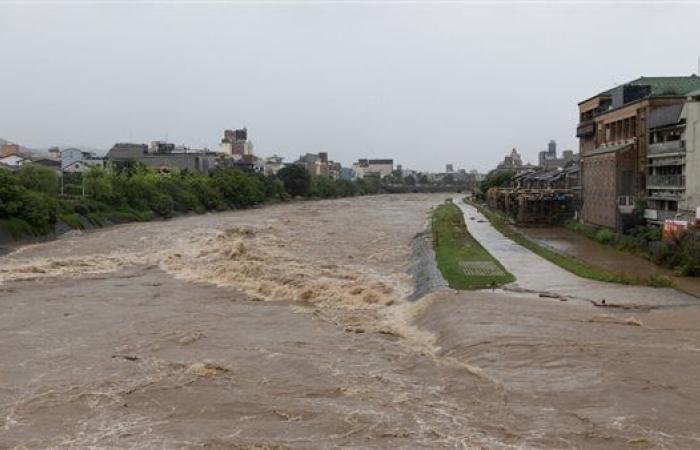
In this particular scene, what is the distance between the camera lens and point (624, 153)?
3831cm

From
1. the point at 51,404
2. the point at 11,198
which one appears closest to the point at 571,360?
the point at 51,404

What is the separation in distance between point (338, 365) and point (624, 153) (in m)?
29.8

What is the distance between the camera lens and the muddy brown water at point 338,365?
403 inches

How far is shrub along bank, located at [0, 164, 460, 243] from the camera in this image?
136 ft

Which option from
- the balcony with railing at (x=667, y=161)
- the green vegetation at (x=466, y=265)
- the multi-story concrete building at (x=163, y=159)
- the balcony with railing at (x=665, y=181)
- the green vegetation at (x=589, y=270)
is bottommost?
the green vegetation at (x=589, y=270)

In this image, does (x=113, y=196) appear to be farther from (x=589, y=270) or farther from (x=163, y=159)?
(x=163, y=159)

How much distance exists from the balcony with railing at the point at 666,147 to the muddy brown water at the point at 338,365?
12.5 metres

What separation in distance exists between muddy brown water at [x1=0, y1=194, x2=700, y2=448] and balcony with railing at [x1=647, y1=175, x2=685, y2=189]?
11682 millimetres

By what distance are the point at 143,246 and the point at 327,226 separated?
17.8 m

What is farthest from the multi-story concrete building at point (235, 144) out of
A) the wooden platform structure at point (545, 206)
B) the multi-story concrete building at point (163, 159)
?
the wooden platform structure at point (545, 206)

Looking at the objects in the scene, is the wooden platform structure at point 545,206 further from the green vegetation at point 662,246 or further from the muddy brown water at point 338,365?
the muddy brown water at point 338,365

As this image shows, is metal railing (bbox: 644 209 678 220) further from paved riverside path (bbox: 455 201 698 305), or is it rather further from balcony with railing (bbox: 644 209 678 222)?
paved riverside path (bbox: 455 201 698 305)

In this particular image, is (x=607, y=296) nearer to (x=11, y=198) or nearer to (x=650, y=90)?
(x=650, y=90)

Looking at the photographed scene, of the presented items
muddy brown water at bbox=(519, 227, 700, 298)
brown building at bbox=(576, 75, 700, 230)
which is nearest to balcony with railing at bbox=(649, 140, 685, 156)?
brown building at bbox=(576, 75, 700, 230)
